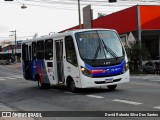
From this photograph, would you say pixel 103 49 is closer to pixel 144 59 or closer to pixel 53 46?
pixel 53 46

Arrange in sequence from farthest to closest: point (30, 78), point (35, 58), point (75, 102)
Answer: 1. point (30, 78)
2. point (35, 58)
3. point (75, 102)

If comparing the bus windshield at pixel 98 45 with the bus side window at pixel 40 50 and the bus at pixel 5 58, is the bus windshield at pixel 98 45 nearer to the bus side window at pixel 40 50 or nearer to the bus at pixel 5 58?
the bus side window at pixel 40 50

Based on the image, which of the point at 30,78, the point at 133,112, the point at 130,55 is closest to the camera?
A: the point at 133,112

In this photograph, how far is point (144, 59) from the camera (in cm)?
3706

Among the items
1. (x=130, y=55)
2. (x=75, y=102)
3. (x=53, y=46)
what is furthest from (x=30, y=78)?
(x=130, y=55)

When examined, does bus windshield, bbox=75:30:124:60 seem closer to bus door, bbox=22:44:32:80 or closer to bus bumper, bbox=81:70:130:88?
bus bumper, bbox=81:70:130:88

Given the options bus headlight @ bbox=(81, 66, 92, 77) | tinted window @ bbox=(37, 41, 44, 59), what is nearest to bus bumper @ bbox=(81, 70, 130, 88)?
bus headlight @ bbox=(81, 66, 92, 77)

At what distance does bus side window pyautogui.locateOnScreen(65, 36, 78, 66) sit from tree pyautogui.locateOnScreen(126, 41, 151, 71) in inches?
800

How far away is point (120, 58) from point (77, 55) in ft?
6.01

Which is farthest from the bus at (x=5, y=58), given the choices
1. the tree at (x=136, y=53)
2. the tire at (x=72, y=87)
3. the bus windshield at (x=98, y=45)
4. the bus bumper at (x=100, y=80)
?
the bus bumper at (x=100, y=80)

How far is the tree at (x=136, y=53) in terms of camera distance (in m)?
36.3

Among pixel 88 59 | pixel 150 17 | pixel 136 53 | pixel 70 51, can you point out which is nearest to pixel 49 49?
pixel 70 51

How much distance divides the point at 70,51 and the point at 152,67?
18.8 m

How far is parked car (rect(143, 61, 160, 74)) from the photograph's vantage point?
109ft
